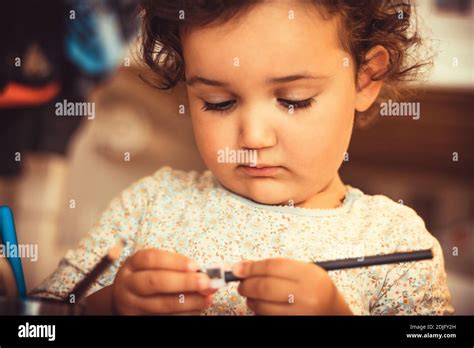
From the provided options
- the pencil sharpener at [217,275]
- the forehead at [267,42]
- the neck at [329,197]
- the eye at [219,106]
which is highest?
the forehead at [267,42]

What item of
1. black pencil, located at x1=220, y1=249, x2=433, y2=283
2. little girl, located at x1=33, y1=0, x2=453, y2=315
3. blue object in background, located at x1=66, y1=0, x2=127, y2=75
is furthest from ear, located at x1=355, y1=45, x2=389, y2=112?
blue object in background, located at x1=66, y1=0, x2=127, y2=75

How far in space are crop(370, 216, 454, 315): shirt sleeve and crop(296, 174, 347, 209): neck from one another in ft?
0.38

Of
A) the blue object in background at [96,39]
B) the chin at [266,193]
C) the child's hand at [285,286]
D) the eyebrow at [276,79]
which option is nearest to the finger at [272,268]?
the child's hand at [285,286]

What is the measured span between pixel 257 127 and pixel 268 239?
16 centimetres

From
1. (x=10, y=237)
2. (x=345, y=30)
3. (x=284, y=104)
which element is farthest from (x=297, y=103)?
(x=10, y=237)

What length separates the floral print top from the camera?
0.90 m

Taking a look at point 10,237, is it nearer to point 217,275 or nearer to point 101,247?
point 101,247

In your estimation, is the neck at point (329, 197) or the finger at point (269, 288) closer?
the finger at point (269, 288)

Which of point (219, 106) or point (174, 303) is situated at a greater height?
point (219, 106)

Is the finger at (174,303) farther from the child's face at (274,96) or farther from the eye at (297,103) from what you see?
the eye at (297,103)

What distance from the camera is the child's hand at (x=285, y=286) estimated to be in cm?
82

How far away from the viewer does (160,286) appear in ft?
2.77

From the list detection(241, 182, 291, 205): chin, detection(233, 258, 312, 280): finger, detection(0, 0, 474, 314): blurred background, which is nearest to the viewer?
detection(233, 258, 312, 280): finger

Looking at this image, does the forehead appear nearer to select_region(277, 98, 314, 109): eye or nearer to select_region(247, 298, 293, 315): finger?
select_region(277, 98, 314, 109): eye
